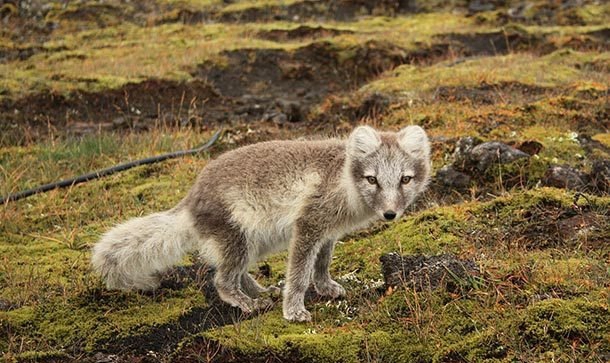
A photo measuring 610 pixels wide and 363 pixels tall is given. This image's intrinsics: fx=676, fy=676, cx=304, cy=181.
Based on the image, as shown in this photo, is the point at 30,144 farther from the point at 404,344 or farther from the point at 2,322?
the point at 404,344

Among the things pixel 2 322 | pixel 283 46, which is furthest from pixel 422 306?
pixel 283 46

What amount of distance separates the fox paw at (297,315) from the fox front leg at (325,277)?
20.2 inches

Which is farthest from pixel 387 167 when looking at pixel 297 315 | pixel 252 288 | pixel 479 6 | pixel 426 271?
pixel 479 6

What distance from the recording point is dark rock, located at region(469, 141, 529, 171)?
8.37 metres

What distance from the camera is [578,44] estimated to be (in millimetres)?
18391

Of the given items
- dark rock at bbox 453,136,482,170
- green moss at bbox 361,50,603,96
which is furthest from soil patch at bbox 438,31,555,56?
dark rock at bbox 453,136,482,170

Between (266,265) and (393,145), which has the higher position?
(393,145)

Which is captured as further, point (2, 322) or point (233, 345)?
point (2, 322)

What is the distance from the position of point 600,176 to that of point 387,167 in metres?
3.30

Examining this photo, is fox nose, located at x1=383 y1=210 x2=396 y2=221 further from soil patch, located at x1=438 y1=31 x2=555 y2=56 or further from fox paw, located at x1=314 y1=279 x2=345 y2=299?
soil patch, located at x1=438 y1=31 x2=555 y2=56

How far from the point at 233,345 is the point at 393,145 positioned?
7.47 feet

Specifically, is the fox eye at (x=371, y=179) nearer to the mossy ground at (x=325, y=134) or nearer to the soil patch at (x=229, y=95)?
the mossy ground at (x=325, y=134)

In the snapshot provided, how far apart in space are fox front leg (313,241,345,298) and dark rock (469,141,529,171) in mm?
2925

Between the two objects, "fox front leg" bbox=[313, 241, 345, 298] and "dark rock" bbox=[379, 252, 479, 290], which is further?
"fox front leg" bbox=[313, 241, 345, 298]
